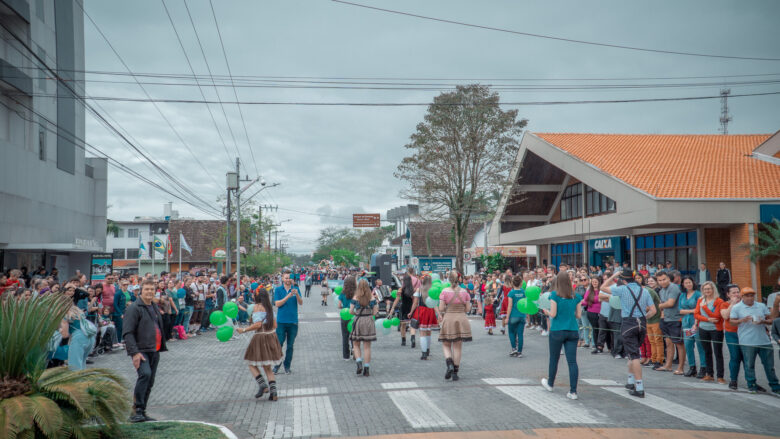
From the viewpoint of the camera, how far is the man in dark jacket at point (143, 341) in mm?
7164

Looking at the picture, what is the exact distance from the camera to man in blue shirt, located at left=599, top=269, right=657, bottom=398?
8.22 metres

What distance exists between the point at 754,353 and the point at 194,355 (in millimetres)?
11544

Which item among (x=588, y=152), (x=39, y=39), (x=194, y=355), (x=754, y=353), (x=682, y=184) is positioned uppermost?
(x=39, y=39)

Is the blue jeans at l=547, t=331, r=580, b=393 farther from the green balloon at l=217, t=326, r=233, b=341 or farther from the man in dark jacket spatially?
the man in dark jacket

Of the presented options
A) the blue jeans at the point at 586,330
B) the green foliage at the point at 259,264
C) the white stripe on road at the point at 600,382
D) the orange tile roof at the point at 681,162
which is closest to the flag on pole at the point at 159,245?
the green foliage at the point at 259,264

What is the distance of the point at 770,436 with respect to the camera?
20.5ft

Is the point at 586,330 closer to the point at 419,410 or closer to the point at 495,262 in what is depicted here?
the point at 419,410

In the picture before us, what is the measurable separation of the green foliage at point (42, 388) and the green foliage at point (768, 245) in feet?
62.1

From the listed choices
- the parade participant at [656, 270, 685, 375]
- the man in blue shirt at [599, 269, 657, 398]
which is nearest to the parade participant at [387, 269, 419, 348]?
the parade participant at [656, 270, 685, 375]

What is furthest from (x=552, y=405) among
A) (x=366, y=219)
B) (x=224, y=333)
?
(x=366, y=219)

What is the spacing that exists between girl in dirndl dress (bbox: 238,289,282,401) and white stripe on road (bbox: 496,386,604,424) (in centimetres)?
349

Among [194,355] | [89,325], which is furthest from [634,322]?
[194,355]

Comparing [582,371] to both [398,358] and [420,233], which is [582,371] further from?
[420,233]

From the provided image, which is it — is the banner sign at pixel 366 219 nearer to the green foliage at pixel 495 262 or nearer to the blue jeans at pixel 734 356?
the green foliage at pixel 495 262
